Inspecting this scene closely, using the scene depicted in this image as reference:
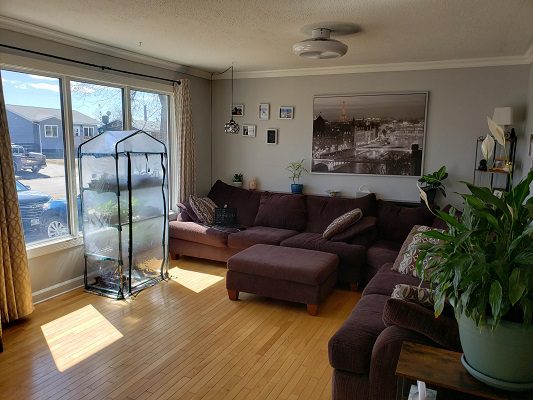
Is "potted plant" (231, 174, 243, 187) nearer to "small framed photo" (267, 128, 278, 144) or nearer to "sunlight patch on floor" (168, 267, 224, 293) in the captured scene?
"small framed photo" (267, 128, 278, 144)

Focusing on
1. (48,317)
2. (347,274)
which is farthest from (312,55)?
(48,317)

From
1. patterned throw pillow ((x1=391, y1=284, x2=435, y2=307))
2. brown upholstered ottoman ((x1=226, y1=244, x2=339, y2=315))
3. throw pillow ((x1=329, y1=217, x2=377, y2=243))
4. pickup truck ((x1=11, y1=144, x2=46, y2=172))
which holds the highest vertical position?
pickup truck ((x1=11, y1=144, x2=46, y2=172))

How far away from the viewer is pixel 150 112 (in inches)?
193

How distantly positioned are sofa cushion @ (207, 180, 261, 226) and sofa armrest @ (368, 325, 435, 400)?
3337mm

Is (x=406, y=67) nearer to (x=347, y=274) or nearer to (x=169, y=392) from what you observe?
(x=347, y=274)

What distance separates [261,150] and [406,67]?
2115 millimetres

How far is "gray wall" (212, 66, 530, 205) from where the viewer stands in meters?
4.39

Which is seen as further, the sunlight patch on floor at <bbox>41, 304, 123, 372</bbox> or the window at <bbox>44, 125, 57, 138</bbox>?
the window at <bbox>44, 125, 57, 138</bbox>

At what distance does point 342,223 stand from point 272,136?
179 cm

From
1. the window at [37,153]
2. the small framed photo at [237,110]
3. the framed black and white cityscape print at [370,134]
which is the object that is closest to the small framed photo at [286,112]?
the framed black and white cityscape print at [370,134]

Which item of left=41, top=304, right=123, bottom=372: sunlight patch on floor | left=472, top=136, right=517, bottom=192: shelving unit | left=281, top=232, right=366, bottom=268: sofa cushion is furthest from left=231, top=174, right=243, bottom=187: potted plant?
left=472, top=136, right=517, bottom=192: shelving unit

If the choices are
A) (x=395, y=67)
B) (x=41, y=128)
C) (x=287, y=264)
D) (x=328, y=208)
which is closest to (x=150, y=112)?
(x=41, y=128)

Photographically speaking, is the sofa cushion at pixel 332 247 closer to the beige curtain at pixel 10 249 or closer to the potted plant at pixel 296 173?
the potted plant at pixel 296 173

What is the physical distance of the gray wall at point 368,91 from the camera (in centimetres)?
439
